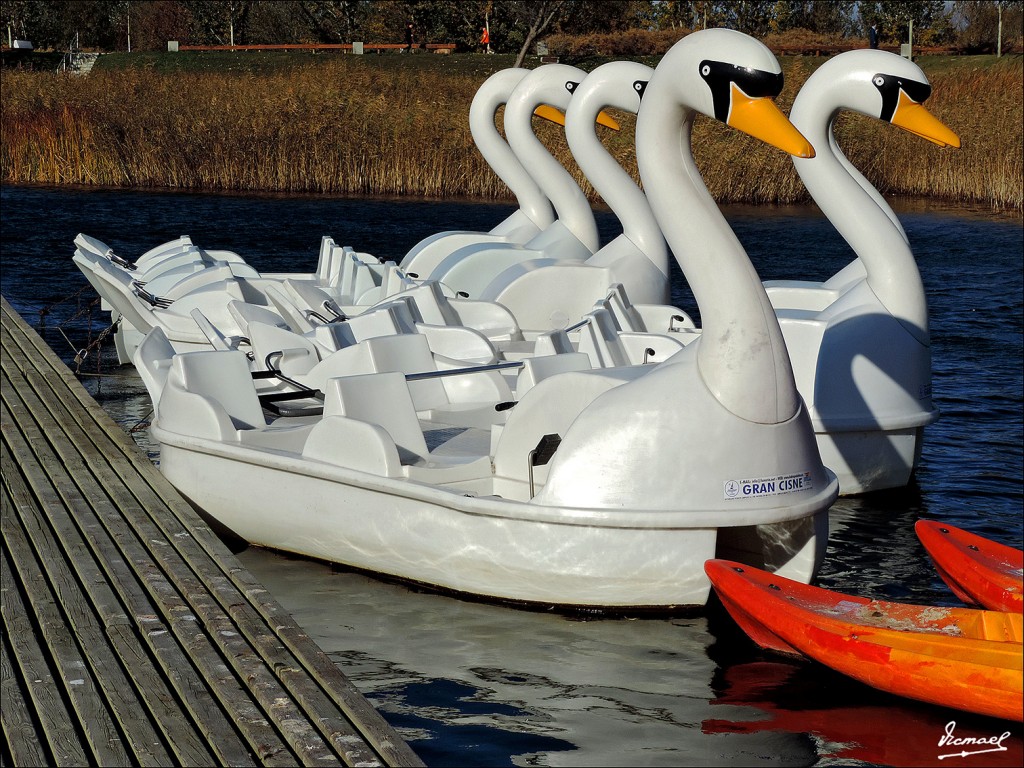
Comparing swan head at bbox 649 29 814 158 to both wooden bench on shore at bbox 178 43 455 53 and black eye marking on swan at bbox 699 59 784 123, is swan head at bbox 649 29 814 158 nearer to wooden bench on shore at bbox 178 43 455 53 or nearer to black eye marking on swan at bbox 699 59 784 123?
black eye marking on swan at bbox 699 59 784 123

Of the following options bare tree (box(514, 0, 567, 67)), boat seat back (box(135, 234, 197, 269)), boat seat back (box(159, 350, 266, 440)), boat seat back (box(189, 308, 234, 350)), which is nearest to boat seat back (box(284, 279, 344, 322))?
boat seat back (box(189, 308, 234, 350))

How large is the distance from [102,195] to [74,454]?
60.3ft

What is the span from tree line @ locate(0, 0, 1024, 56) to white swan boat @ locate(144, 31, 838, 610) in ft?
122

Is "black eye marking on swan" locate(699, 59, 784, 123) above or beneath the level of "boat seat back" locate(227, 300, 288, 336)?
above

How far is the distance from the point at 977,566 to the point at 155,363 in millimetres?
4368

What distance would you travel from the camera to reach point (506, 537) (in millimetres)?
5617

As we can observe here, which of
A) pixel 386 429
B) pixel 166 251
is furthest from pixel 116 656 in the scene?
pixel 166 251

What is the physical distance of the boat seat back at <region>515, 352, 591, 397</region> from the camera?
693cm

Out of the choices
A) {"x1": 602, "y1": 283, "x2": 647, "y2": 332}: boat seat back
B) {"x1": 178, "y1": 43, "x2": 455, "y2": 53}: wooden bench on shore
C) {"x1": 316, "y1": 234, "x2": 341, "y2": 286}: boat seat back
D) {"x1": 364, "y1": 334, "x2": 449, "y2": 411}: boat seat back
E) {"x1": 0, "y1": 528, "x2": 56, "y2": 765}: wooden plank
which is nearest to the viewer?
{"x1": 0, "y1": 528, "x2": 56, "y2": 765}: wooden plank

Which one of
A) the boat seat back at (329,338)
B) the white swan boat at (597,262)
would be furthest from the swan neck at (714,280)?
the white swan boat at (597,262)

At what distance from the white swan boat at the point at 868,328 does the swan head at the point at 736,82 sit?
2.00 metres

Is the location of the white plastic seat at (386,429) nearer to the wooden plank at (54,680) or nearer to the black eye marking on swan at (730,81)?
the wooden plank at (54,680)

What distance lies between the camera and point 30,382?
9445 mm

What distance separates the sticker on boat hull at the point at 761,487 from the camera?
532cm
